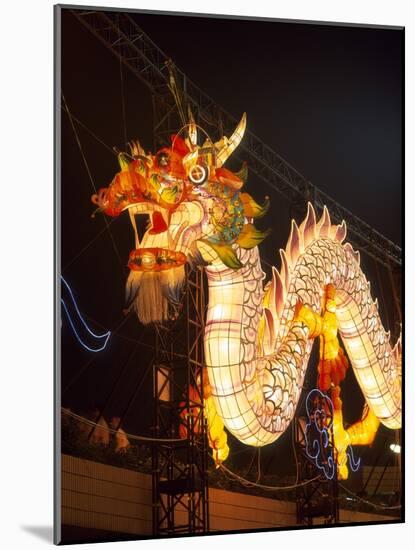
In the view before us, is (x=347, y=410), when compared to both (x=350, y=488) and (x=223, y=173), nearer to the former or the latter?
(x=350, y=488)

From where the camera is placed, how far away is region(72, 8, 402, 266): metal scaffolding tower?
841cm

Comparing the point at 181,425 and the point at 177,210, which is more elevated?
the point at 177,210

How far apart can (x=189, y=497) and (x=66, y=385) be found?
1077 mm

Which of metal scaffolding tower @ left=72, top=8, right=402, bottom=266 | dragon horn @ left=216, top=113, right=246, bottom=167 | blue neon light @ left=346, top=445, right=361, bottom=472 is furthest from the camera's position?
blue neon light @ left=346, top=445, right=361, bottom=472

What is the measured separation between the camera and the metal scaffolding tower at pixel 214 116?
8.41 metres

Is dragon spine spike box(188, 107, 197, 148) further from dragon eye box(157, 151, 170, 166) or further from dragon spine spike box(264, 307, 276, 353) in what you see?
dragon spine spike box(264, 307, 276, 353)

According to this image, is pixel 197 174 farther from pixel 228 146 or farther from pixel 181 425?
pixel 181 425

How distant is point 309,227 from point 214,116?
103 centimetres

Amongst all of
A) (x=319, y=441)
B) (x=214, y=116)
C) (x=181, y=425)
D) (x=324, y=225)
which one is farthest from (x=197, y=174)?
(x=319, y=441)

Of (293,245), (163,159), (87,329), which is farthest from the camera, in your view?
(293,245)

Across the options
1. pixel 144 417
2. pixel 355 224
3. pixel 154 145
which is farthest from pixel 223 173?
pixel 144 417

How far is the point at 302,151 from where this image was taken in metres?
9.10

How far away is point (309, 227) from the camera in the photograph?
9.16 m

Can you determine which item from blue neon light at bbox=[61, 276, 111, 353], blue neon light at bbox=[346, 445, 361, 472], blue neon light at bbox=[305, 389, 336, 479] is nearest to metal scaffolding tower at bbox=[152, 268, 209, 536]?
blue neon light at bbox=[61, 276, 111, 353]
